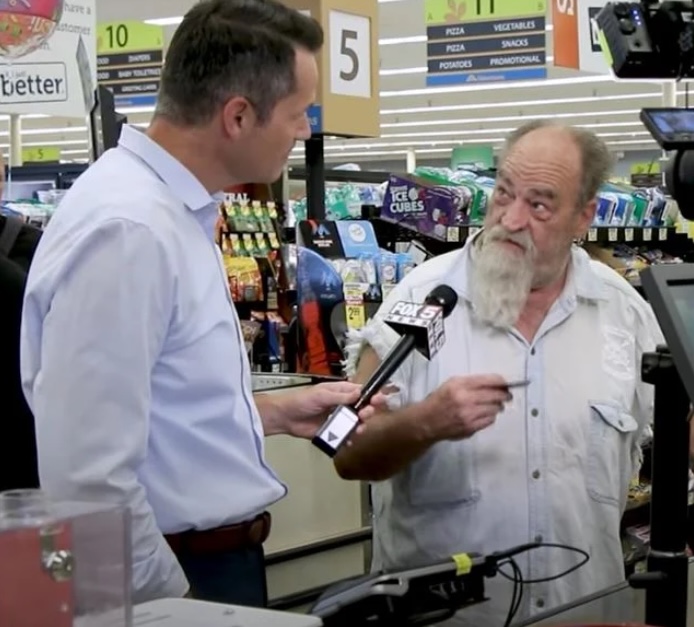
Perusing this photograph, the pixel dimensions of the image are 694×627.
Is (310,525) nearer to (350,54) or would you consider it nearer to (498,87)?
(350,54)

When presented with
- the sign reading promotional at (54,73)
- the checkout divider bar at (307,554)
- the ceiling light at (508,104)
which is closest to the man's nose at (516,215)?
the checkout divider bar at (307,554)

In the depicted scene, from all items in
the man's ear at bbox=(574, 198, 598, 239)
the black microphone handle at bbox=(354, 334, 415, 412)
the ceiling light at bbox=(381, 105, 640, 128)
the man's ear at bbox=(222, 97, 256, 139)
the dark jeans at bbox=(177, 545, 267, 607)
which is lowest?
the dark jeans at bbox=(177, 545, 267, 607)

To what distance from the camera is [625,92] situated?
17.9m

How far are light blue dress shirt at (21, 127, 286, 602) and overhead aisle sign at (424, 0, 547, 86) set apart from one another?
888 centimetres

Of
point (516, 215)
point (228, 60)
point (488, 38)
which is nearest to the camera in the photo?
point (228, 60)

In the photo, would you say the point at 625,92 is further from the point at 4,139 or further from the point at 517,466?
the point at 517,466

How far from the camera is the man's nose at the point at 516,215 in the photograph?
239 cm

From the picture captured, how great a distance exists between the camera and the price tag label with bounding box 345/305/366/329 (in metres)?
3.92

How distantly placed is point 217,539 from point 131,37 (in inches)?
421

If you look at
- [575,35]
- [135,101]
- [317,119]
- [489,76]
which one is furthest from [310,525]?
[135,101]

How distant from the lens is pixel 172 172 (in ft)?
6.19

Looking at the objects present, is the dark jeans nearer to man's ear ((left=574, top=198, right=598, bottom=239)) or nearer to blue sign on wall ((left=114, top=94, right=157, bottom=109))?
man's ear ((left=574, top=198, right=598, bottom=239))

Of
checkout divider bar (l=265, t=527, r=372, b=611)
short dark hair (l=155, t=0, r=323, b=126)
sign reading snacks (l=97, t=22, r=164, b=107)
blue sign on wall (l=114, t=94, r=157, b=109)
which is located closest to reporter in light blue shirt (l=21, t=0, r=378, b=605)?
short dark hair (l=155, t=0, r=323, b=126)

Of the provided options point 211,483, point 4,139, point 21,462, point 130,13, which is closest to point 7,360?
point 21,462
